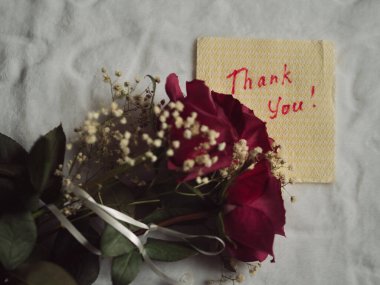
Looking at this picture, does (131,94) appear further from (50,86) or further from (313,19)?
(313,19)

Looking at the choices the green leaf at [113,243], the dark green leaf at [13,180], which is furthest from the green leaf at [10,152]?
the green leaf at [113,243]

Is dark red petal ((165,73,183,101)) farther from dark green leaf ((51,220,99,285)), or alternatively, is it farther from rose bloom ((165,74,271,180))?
dark green leaf ((51,220,99,285))

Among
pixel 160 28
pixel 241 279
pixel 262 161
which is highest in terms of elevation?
pixel 160 28

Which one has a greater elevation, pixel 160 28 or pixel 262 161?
pixel 160 28

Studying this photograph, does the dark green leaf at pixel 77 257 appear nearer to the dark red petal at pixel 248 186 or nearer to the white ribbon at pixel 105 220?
the white ribbon at pixel 105 220

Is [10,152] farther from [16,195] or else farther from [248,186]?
[248,186]

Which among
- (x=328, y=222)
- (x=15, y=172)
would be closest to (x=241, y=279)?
(x=328, y=222)

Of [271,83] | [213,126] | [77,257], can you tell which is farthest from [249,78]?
[77,257]
